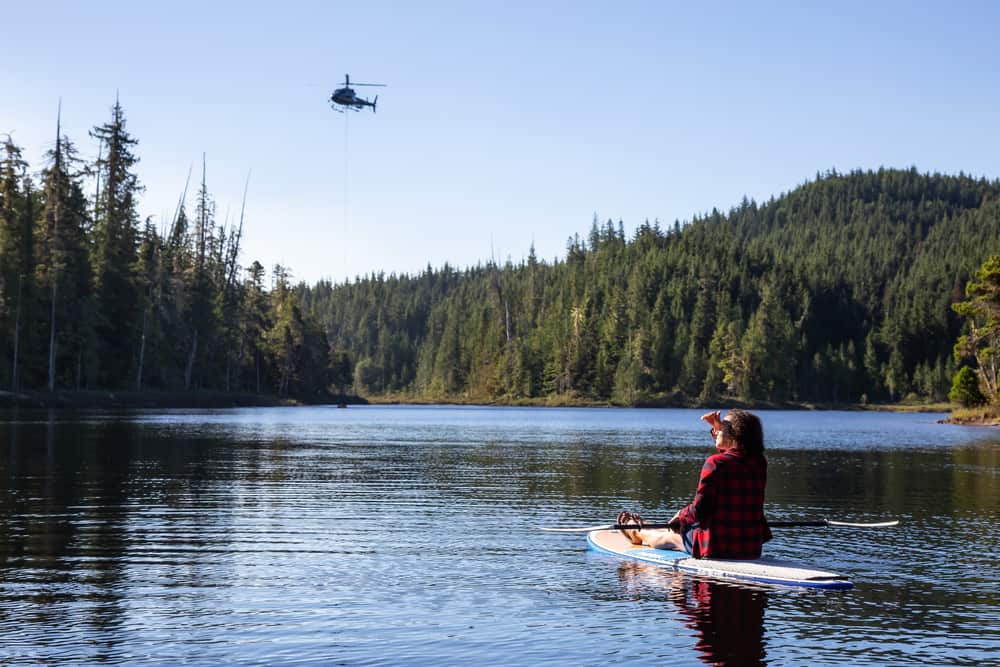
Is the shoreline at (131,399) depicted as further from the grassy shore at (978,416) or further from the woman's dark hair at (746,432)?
the woman's dark hair at (746,432)

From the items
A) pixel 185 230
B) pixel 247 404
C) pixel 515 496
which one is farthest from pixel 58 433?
pixel 185 230

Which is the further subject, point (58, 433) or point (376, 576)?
point (58, 433)

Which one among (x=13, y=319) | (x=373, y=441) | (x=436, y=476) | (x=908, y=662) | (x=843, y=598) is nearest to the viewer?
(x=908, y=662)

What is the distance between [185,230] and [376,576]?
164329mm

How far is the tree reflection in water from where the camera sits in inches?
504

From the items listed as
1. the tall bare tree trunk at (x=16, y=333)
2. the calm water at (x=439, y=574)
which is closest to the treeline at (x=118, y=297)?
the tall bare tree trunk at (x=16, y=333)

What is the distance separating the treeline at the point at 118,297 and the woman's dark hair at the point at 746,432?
305 feet

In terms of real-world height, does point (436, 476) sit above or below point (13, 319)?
below

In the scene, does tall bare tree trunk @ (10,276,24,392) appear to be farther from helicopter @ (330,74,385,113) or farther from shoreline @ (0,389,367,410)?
helicopter @ (330,74,385,113)

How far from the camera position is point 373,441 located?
6488cm

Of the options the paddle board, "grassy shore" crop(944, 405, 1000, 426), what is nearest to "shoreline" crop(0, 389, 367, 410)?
"grassy shore" crop(944, 405, 1000, 426)

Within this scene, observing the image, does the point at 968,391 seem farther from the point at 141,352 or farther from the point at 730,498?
the point at 730,498

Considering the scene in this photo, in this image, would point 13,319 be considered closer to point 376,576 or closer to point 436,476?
point 436,476

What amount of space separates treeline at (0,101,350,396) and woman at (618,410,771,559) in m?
91.8
